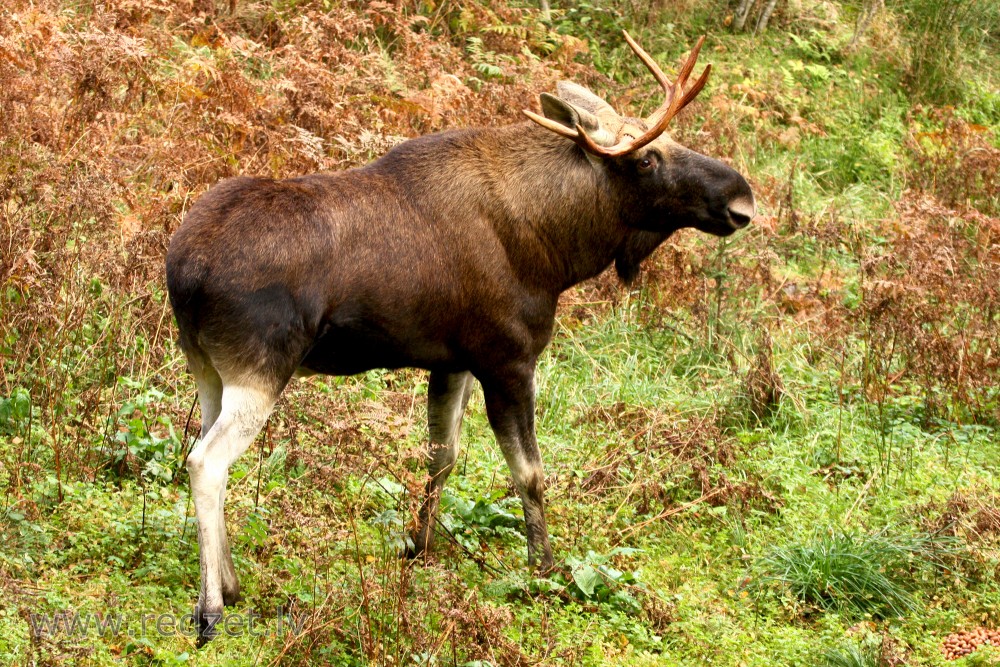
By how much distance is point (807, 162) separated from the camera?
1318 cm

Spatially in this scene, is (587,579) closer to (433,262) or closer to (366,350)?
(366,350)

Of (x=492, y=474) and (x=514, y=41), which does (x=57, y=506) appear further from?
(x=514, y=41)

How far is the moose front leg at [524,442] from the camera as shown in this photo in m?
6.15

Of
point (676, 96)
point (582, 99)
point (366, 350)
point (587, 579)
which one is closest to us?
point (366, 350)

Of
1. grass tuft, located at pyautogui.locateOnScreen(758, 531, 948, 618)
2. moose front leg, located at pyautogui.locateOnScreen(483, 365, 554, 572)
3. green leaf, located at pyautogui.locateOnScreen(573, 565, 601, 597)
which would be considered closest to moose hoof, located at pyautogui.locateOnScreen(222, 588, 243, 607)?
moose front leg, located at pyautogui.locateOnScreen(483, 365, 554, 572)

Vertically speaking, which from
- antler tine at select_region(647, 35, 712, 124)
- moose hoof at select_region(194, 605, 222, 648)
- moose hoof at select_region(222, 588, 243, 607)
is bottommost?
moose hoof at select_region(222, 588, 243, 607)

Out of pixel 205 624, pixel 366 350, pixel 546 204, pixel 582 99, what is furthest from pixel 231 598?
pixel 582 99

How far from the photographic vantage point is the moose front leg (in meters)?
6.15

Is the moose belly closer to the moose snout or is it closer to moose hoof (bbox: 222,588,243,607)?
moose hoof (bbox: 222,588,243,607)

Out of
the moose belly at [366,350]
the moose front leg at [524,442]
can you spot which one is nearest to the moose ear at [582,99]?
the moose front leg at [524,442]

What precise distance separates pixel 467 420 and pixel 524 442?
6.27 feet

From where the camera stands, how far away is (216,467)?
5094 mm

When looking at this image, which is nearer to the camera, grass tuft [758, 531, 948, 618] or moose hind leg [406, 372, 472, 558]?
grass tuft [758, 531, 948, 618]

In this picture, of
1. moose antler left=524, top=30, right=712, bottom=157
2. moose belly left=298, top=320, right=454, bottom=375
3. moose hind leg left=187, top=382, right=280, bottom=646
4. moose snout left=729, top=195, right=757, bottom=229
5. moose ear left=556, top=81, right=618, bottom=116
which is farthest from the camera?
moose ear left=556, top=81, right=618, bottom=116
